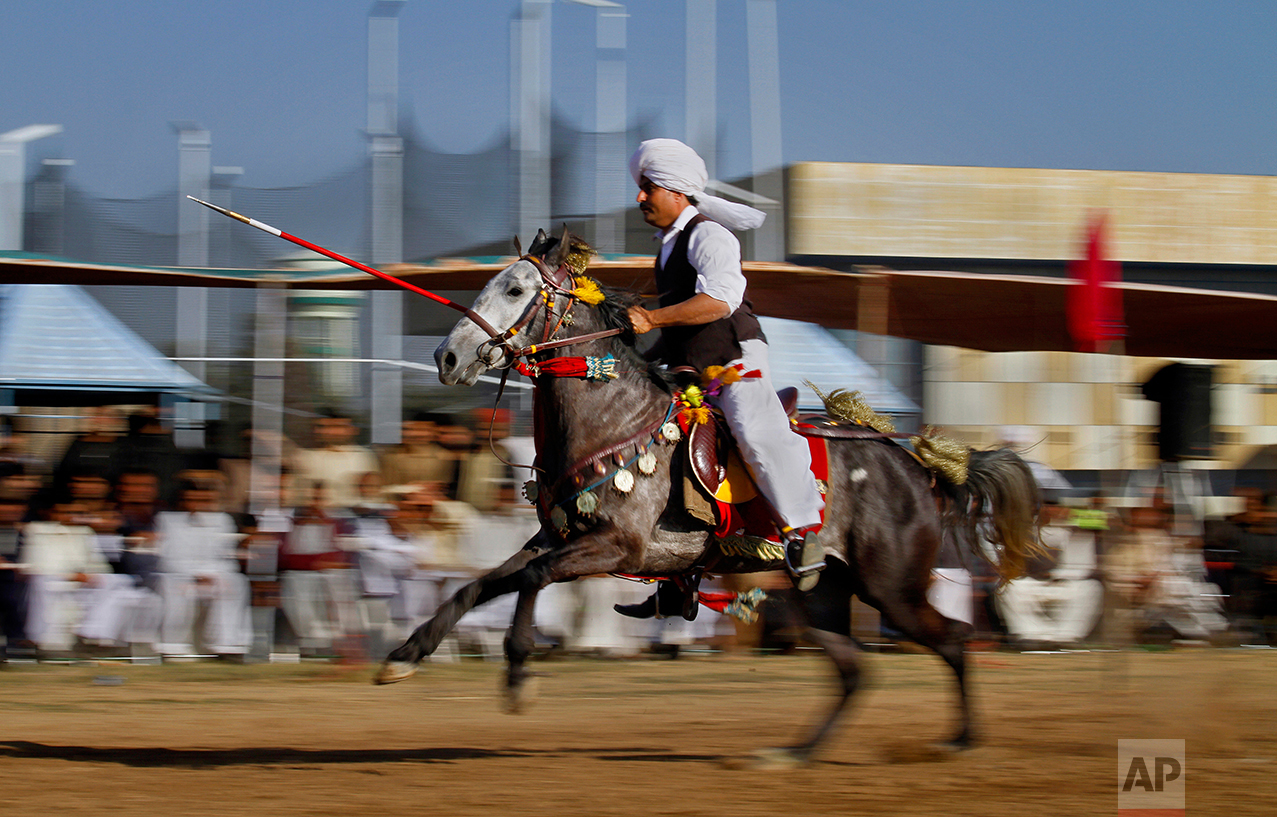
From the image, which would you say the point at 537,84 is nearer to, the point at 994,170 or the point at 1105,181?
the point at 994,170

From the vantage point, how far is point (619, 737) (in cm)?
672

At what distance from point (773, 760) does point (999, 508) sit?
1784mm

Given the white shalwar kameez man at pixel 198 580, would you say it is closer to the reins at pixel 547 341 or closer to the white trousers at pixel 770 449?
the reins at pixel 547 341

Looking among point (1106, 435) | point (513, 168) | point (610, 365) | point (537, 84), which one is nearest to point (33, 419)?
point (513, 168)

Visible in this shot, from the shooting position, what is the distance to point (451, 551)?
9.63 m

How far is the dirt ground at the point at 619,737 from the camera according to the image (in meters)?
5.05

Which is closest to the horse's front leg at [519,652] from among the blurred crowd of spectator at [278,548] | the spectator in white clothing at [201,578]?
the blurred crowd of spectator at [278,548]

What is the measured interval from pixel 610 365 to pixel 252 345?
587cm

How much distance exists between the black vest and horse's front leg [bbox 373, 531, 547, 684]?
Answer: 3.71 feet

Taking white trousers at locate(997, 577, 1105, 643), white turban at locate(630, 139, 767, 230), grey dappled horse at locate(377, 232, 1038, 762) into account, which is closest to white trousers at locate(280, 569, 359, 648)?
grey dappled horse at locate(377, 232, 1038, 762)

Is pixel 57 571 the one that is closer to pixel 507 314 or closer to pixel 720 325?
pixel 507 314

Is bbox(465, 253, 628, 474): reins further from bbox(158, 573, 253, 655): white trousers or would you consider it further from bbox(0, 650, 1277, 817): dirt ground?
bbox(158, 573, 253, 655): white trousers

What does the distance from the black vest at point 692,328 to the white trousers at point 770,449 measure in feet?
0.51

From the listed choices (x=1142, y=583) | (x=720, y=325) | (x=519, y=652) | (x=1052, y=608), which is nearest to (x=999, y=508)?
(x=720, y=325)
